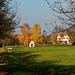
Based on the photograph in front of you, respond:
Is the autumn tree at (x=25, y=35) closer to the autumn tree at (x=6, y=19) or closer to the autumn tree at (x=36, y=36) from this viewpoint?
the autumn tree at (x=36, y=36)

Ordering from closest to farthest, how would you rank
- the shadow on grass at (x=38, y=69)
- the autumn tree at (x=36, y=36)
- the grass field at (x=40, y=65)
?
the shadow on grass at (x=38, y=69), the grass field at (x=40, y=65), the autumn tree at (x=36, y=36)

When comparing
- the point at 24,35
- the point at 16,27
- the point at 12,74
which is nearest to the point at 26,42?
the point at 24,35

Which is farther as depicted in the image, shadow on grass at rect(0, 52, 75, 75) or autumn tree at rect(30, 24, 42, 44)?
autumn tree at rect(30, 24, 42, 44)

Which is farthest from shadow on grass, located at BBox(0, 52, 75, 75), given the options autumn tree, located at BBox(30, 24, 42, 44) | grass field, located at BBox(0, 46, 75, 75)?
autumn tree, located at BBox(30, 24, 42, 44)

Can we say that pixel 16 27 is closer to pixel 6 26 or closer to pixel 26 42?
pixel 6 26

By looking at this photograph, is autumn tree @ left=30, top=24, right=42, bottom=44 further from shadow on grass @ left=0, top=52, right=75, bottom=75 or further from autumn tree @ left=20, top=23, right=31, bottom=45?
shadow on grass @ left=0, top=52, right=75, bottom=75

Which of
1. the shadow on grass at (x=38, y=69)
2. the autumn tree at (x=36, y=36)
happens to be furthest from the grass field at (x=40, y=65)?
the autumn tree at (x=36, y=36)

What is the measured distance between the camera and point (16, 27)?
51.8 ft

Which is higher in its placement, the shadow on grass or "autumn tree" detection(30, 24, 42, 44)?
"autumn tree" detection(30, 24, 42, 44)

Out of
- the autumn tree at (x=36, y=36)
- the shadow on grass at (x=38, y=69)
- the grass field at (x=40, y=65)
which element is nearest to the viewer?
the shadow on grass at (x=38, y=69)

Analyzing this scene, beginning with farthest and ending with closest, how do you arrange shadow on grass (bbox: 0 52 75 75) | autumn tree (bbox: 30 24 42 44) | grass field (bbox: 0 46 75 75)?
autumn tree (bbox: 30 24 42 44) < grass field (bbox: 0 46 75 75) < shadow on grass (bbox: 0 52 75 75)

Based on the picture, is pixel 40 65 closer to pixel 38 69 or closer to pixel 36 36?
pixel 38 69

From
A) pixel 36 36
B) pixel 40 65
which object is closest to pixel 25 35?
A: pixel 36 36

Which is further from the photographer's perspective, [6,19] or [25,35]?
[25,35]
